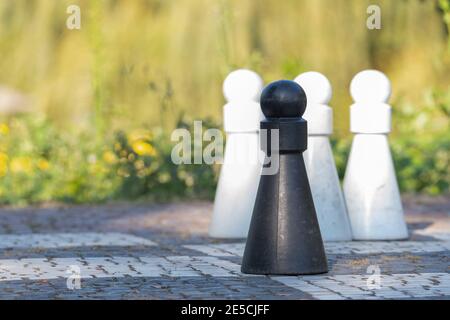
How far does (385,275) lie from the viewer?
6.06 m

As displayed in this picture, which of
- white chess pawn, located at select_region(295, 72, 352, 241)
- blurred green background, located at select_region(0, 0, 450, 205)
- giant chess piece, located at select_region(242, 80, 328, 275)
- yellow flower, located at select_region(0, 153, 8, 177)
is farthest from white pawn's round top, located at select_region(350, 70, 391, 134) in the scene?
yellow flower, located at select_region(0, 153, 8, 177)

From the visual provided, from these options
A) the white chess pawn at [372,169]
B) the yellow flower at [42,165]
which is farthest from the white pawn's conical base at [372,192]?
the yellow flower at [42,165]

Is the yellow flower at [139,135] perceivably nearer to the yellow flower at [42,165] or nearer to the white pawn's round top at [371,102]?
the yellow flower at [42,165]

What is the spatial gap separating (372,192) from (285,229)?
2.02 metres

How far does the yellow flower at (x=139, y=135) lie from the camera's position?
11.5 m

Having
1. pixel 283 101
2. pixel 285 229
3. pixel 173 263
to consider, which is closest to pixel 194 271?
pixel 173 263

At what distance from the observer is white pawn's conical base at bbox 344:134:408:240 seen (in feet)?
26.0

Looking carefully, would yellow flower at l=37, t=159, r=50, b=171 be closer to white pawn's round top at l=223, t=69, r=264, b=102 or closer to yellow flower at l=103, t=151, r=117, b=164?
yellow flower at l=103, t=151, r=117, b=164

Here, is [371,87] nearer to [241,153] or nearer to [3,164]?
[241,153]

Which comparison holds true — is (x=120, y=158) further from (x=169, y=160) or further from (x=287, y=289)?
(x=287, y=289)

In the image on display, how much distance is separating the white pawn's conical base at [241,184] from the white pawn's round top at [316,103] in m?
0.54

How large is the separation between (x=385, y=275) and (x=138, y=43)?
8.26 metres

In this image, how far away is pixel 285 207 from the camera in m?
6.13
